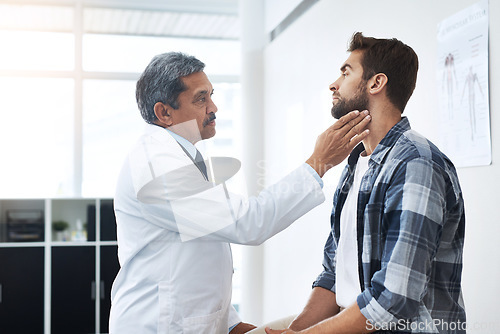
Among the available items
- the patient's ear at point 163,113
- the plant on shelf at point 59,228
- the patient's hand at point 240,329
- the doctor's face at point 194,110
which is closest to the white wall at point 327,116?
the patient's hand at point 240,329

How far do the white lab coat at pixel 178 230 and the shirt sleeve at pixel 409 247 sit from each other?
0.37 metres

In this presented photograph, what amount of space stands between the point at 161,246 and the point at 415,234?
776 millimetres

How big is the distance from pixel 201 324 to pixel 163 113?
2.25 ft

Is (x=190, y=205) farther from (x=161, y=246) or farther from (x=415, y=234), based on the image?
(x=415, y=234)

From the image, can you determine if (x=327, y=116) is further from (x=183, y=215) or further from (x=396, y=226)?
(x=396, y=226)

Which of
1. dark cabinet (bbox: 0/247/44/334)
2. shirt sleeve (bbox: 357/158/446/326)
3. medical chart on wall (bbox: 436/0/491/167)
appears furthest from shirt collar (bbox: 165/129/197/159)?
dark cabinet (bbox: 0/247/44/334)

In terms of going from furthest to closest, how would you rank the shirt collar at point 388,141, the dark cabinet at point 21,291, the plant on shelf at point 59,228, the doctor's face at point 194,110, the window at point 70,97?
the window at point 70,97 → the plant on shelf at point 59,228 → the dark cabinet at point 21,291 → the doctor's face at point 194,110 → the shirt collar at point 388,141

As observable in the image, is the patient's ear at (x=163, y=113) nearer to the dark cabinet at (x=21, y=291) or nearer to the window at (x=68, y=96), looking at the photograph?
the dark cabinet at (x=21, y=291)

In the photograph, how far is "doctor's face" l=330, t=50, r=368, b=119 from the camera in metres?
1.57

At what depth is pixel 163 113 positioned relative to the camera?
5.87ft

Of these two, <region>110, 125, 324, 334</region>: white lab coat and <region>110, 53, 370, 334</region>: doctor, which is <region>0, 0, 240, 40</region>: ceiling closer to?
<region>110, 53, 370, 334</region>: doctor

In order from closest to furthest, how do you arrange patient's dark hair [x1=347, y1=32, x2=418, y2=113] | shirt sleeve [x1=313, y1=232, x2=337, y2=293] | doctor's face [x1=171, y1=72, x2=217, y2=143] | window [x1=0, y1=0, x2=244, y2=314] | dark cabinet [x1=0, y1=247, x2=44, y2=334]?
1. patient's dark hair [x1=347, y1=32, x2=418, y2=113]
2. shirt sleeve [x1=313, y1=232, x2=337, y2=293]
3. doctor's face [x1=171, y1=72, x2=217, y2=143]
4. dark cabinet [x1=0, y1=247, x2=44, y2=334]
5. window [x1=0, y1=0, x2=244, y2=314]

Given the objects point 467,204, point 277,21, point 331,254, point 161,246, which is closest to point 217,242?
point 161,246

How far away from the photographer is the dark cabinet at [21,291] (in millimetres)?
4277
